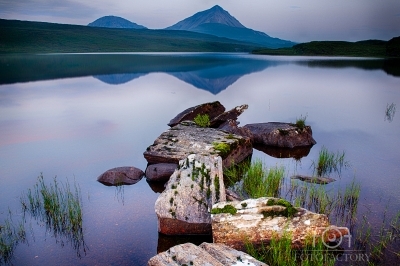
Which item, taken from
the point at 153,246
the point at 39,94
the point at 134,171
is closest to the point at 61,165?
the point at 134,171

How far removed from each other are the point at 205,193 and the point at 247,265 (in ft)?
9.38

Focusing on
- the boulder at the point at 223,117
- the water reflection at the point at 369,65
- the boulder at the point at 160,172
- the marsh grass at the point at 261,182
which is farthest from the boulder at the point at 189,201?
the water reflection at the point at 369,65

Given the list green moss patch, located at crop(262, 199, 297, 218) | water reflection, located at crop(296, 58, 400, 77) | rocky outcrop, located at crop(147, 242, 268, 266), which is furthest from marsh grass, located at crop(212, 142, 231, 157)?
water reflection, located at crop(296, 58, 400, 77)

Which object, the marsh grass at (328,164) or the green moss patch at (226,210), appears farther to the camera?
the marsh grass at (328,164)

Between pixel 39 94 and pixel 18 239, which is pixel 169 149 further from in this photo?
pixel 39 94

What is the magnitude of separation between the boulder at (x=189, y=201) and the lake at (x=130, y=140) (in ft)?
0.98

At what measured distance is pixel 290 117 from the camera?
23.0 m

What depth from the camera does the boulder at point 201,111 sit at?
17.7 m

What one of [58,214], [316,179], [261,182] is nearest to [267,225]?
[261,182]

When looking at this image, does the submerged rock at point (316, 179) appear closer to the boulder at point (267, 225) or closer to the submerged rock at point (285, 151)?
the submerged rock at point (285, 151)

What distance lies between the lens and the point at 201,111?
18.0 metres

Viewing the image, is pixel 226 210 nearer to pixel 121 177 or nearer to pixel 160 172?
pixel 160 172

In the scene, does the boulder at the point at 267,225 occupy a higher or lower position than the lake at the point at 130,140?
higher
